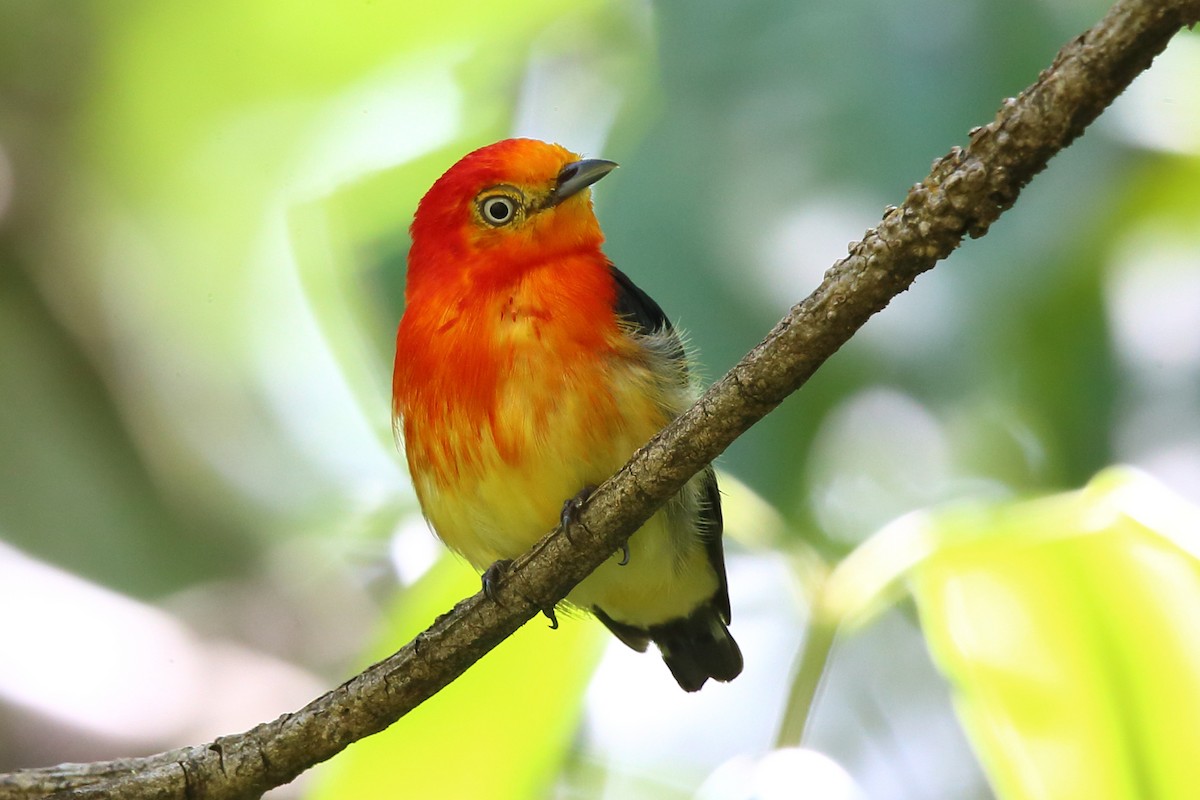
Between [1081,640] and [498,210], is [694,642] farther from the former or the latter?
[498,210]

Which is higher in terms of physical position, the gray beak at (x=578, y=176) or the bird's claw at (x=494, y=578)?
the gray beak at (x=578, y=176)

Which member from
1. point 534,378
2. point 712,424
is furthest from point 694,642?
point 712,424

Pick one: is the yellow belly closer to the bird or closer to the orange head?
the bird

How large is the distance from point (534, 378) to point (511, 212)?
76cm

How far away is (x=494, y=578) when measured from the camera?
3246 millimetres

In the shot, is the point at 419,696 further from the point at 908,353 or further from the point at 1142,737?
the point at 908,353

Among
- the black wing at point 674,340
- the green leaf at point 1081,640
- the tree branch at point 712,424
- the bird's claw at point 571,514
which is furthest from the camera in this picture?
the black wing at point 674,340

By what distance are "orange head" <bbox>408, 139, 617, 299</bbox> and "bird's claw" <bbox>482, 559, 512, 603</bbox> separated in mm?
906

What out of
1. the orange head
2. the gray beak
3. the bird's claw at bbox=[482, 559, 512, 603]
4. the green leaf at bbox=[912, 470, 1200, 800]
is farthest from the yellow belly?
the green leaf at bbox=[912, 470, 1200, 800]

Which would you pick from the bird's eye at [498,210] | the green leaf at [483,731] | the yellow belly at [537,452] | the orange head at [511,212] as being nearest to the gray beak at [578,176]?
the orange head at [511,212]

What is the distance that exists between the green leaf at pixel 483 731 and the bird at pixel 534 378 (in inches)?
10.8

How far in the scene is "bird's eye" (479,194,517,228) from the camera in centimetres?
392

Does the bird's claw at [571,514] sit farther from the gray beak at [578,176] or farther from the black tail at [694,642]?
the black tail at [694,642]

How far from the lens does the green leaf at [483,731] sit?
4.02 metres
